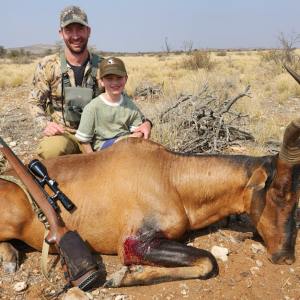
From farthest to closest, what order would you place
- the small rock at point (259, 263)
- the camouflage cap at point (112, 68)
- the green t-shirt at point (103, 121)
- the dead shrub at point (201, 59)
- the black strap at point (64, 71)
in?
the dead shrub at point (201, 59) → the black strap at point (64, 71) → the green t-shirt at point (103, 121) → the camouflage cap at point (112, 68) → the small rock at point (259, 263)

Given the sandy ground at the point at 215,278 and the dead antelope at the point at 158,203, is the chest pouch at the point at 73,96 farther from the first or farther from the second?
the sandy ground at the point at 215,278

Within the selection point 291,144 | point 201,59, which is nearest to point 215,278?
point 291,144

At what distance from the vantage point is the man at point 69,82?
210 inches

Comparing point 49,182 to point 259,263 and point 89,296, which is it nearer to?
point 89,296

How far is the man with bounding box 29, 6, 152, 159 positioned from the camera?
532 centimetres

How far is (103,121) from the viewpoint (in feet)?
15.8

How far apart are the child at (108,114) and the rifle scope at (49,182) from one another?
1.03m

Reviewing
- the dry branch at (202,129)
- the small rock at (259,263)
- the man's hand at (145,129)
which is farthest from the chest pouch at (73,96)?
the small rock at (259,263)

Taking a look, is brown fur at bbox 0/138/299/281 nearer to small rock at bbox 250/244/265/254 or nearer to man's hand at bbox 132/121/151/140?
small rock at bbox 250/244/265/254

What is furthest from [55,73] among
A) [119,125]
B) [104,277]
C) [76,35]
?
[104,277]

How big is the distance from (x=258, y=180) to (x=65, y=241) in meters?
2.14

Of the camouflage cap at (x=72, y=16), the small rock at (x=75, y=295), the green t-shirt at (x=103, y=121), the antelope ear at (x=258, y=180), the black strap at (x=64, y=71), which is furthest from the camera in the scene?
the black strap at (x=64, y=71)

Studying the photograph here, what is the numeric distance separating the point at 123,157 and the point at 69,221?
3.26 feet

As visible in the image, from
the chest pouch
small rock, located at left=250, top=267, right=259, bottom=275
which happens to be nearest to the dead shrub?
the chest pouch
